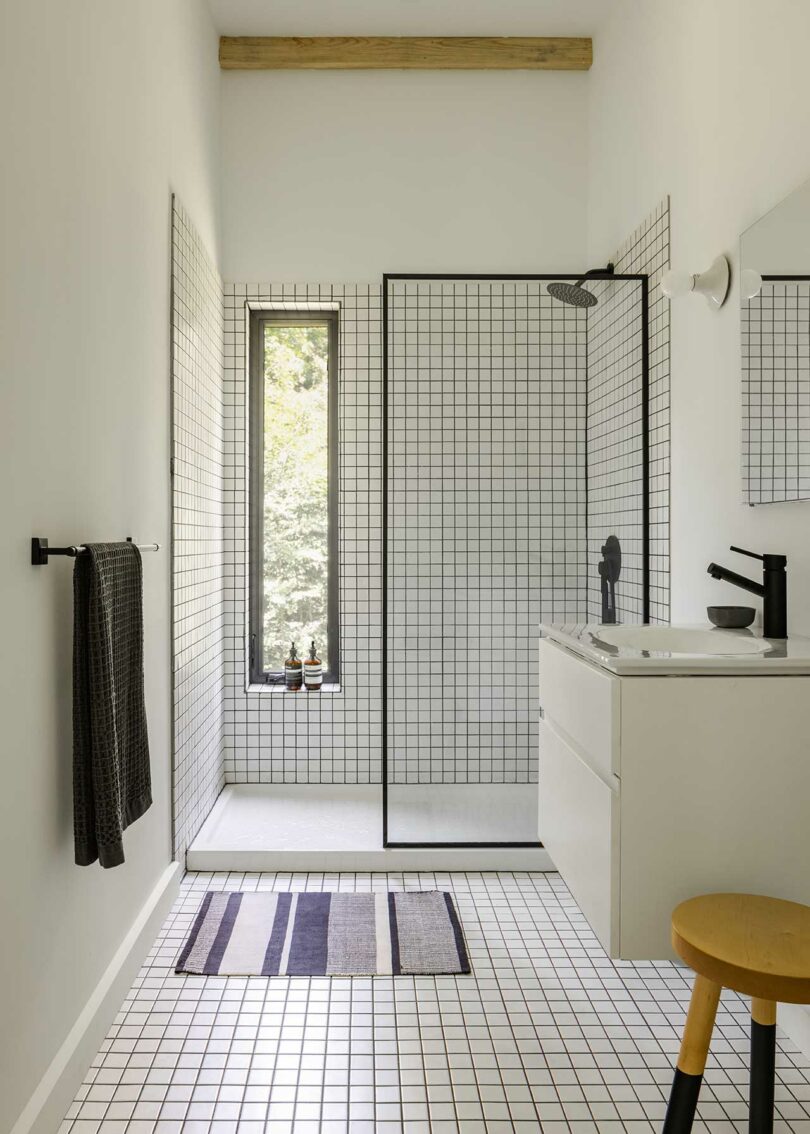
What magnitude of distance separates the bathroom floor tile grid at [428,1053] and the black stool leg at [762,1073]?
24 cm

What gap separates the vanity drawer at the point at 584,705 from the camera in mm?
1547

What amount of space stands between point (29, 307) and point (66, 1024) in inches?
56.3

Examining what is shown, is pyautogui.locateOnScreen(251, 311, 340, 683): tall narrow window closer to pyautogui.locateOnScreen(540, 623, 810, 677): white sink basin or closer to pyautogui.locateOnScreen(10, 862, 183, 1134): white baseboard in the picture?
pyautogui.locateOnScreen(10, 862, 183, 1134): white baseboard

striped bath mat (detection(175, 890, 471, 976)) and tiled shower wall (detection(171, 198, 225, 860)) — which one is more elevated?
tiled shower wall (detection(171, 198, 225, 860))

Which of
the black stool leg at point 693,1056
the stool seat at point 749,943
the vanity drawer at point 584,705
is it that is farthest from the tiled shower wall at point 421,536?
the black stool leg at point 693,1056

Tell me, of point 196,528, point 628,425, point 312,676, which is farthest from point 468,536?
point 312,676

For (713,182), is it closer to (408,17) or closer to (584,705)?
(584,705)

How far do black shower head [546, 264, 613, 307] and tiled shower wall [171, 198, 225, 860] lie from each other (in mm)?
1247

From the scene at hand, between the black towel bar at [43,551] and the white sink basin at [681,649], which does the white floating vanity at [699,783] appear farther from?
the black towel bar at [43,551]

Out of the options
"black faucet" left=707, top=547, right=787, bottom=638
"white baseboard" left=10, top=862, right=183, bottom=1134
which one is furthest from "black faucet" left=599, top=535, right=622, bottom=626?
"white baseboard" left=10, top=862, right=183, bottom=1134

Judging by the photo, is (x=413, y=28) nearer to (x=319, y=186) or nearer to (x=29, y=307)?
(x=319, y=186)

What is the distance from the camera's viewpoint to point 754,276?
6.37 feet

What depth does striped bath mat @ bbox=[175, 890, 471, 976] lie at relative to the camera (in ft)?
7.02

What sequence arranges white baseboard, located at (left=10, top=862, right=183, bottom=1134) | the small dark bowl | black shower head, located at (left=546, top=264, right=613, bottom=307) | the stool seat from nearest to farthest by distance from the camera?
the stool seat < white baseboard, located at (left=10, top=862, right=183, bottom=1134) < the small dark bowl < black shower head, located at (left=546, top=264, right=613, bottom=307)
